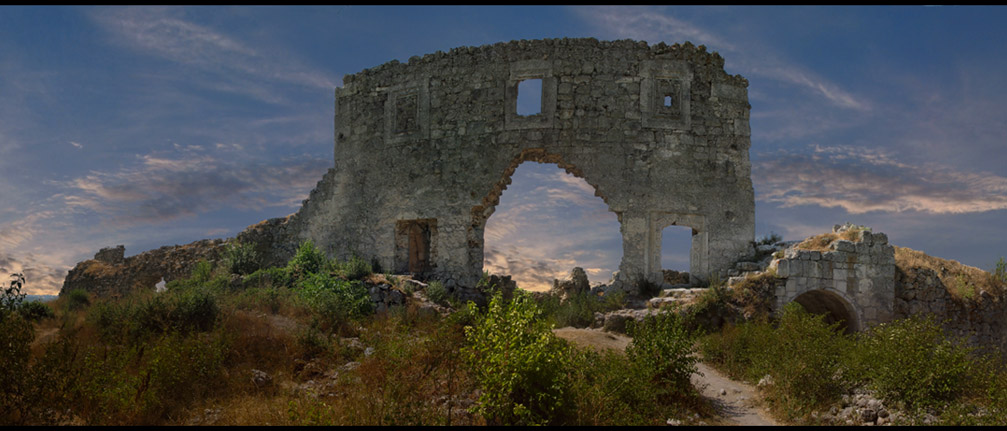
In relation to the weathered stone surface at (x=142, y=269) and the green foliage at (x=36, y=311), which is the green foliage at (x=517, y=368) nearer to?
the green foliage at (x=36, y=311)

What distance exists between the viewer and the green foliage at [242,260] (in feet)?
60.8

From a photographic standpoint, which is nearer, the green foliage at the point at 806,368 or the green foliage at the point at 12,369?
the green foliage at the point at 12,369

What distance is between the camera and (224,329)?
10.3 metres

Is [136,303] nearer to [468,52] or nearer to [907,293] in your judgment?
[468,52]

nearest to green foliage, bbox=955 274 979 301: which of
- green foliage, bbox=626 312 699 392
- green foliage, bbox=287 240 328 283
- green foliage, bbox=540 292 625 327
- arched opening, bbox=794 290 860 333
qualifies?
arched opening, bbox=794 290 860 333

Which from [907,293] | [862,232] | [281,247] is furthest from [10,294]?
[907,293]

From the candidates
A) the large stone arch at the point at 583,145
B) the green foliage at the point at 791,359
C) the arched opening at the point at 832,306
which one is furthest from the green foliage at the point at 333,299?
the arched opening at the point at 832,306

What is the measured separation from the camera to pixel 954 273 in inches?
645

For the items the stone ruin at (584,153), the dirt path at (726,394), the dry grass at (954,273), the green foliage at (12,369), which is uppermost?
the stone ruin at (584,153)

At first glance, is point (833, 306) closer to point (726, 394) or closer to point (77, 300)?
point (726, 394)

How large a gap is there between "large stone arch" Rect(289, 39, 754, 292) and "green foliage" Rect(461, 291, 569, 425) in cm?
981

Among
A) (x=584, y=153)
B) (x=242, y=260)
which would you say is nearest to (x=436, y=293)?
(x=584, y=153)

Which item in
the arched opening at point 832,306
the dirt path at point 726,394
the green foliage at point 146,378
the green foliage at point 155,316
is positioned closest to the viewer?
the green foliage at point 146,378

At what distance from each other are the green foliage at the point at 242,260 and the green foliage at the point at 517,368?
43.0 feet
